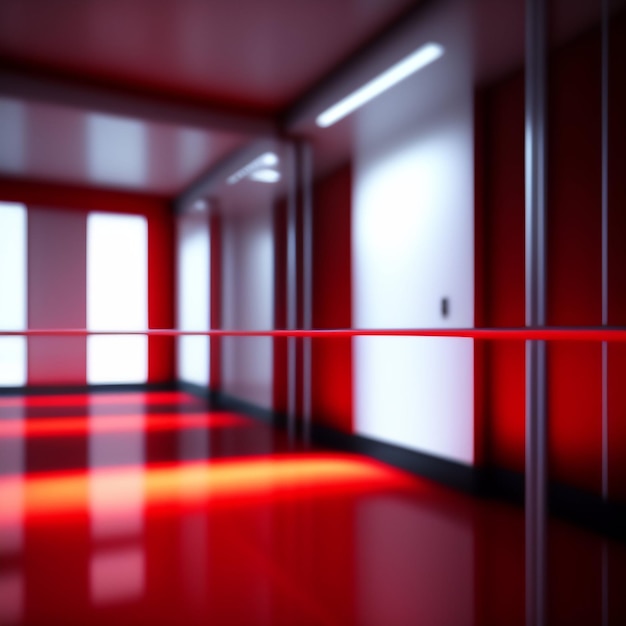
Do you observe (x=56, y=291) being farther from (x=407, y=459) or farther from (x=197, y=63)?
(x=407, y=459)

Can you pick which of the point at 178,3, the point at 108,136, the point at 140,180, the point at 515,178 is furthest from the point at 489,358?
the point at 140,180

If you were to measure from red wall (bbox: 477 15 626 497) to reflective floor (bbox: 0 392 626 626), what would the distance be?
0.31m

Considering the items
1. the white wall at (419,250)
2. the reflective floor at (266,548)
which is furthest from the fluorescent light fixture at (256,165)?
the reflective floor at (266,548)

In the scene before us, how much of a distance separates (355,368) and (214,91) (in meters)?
1.87

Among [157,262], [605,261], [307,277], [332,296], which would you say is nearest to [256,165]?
[307,277]

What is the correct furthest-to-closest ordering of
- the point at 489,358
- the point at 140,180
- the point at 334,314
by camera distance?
the point at 140,180 < the point at 334,314 < the point at 489,358

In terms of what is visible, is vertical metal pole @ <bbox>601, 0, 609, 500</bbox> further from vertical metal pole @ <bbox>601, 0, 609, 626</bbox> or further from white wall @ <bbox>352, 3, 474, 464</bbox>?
white wall @ <bbox>352, 3, 474, 464</bbox>

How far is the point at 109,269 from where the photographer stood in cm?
672

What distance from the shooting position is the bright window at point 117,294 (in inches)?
260

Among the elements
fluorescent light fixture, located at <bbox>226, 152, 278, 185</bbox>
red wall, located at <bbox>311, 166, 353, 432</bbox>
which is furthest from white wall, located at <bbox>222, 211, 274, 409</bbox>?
red wall, located at <bbox>311, 166, 353, 432</bbox>

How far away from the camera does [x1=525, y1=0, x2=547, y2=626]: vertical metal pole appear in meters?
1.51

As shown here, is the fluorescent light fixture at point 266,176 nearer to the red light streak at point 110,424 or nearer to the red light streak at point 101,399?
the red light streak at point 110,424

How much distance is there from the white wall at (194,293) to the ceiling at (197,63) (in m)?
1.57

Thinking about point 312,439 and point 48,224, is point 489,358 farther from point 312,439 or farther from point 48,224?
point 48,224
